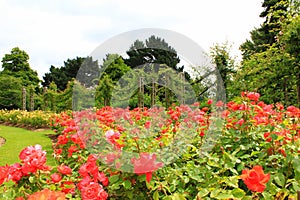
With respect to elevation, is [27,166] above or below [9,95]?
below

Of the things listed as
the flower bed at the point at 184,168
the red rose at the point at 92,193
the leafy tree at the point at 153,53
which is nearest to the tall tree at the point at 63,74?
the leafy tree at the point at 153,53

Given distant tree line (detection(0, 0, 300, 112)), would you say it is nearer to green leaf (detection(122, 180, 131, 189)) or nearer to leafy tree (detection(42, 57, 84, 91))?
green leaf (detection(122, 180, 131, 189))

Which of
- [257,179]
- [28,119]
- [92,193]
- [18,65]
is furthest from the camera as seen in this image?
[18,65]

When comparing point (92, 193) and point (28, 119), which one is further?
point (28, 119)

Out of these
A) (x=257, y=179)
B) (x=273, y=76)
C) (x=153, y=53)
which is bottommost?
(x=257, y=179)

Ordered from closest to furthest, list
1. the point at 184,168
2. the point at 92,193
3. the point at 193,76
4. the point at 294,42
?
the point at 92,193
the point at 184,168
the point at 193,76
the point at 294,42

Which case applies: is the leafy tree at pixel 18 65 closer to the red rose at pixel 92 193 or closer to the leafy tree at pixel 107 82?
the leafy tree at pixel 107 82

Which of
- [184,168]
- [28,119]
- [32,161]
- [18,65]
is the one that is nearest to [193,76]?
[184,168]

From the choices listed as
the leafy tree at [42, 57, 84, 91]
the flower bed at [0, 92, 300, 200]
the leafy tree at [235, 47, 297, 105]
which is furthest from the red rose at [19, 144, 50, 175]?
the leafy tree at [42, 57, 84, 91]

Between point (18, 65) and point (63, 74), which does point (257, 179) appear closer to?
point (63, 74)

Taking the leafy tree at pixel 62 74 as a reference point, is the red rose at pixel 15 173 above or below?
below

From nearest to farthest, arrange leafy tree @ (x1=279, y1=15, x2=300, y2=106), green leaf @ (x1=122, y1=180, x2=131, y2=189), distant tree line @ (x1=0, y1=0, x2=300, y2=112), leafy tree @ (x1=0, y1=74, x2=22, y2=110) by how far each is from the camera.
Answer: green leaf @ (x1=122, y1=180, x2=131, y2=189), distant tree line @ (x1=0, y1=0, x2=300, y2=112), leafy tree @ (x1=279, y1=15, x2=300, y2=106), leafy tree @ (x1=0, y1=74, x2=22, y2=110)

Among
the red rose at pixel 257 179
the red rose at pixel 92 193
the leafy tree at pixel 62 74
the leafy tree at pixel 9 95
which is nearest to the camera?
the red rose at pixel 257 179

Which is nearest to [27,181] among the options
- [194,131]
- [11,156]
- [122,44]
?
[194,131]
